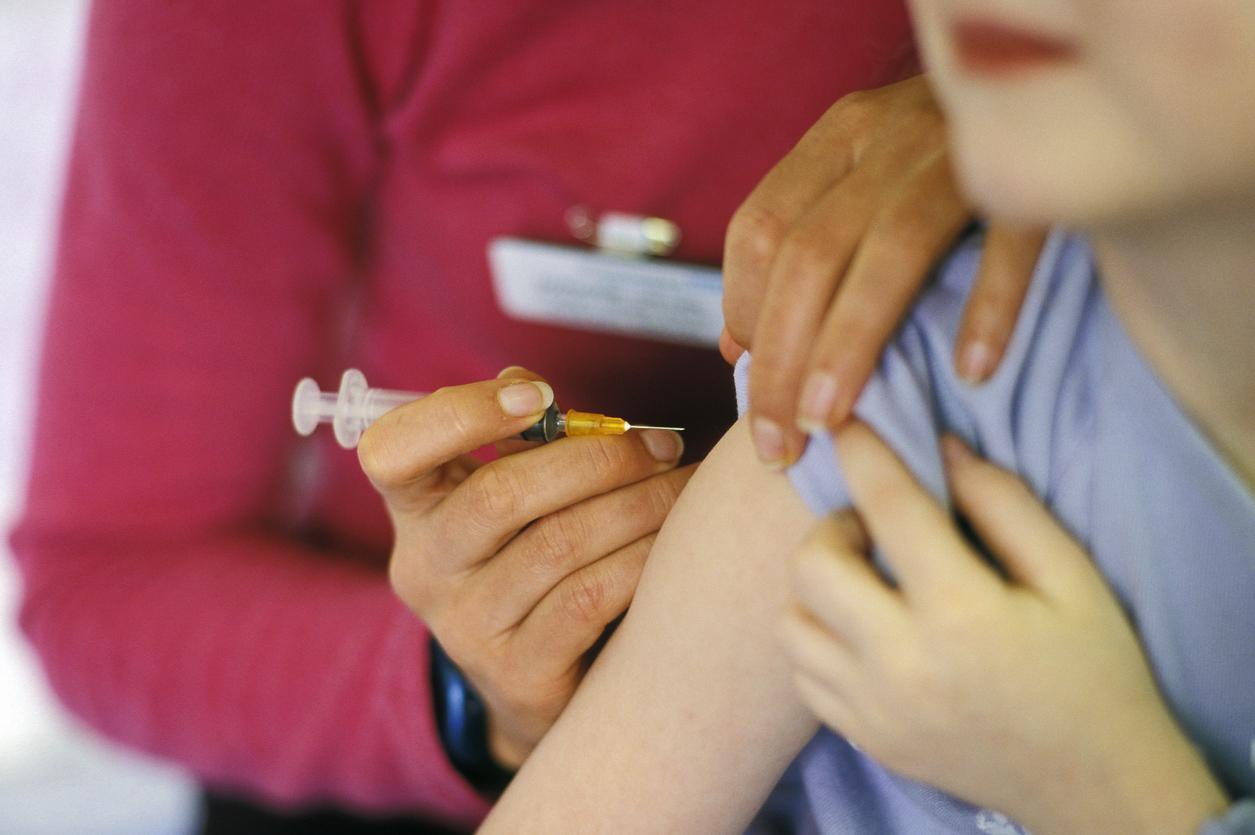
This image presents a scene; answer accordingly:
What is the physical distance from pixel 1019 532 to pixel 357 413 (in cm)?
42

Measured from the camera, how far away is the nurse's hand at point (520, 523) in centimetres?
58

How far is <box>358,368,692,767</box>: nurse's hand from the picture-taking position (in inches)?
23.0

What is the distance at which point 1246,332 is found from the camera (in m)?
0.46

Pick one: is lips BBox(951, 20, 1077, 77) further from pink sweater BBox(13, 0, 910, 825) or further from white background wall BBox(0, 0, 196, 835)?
white background wall BBox(0, 0, 196, 835)

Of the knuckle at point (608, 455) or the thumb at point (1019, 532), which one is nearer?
the thumb at point (1019, 532)

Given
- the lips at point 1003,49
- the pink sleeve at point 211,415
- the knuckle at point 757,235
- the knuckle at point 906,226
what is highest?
the lips at point 1003,49

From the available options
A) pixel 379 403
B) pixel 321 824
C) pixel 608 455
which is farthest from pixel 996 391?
pixel 321 824

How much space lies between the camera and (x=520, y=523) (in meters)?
0.62

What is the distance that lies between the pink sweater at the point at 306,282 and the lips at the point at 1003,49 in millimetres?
331

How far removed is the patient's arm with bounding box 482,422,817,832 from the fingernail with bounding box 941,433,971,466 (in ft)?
0.23

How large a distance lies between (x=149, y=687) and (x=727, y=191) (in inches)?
26.6

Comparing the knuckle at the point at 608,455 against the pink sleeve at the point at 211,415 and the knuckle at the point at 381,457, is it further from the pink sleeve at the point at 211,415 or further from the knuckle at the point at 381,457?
the pink sleeve at the point at 211,415

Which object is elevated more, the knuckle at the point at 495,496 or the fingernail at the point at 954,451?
the fingernail at the point at 954,451

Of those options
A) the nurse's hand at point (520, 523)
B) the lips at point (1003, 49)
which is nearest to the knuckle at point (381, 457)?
the nurse's hand at point (520, 523)
